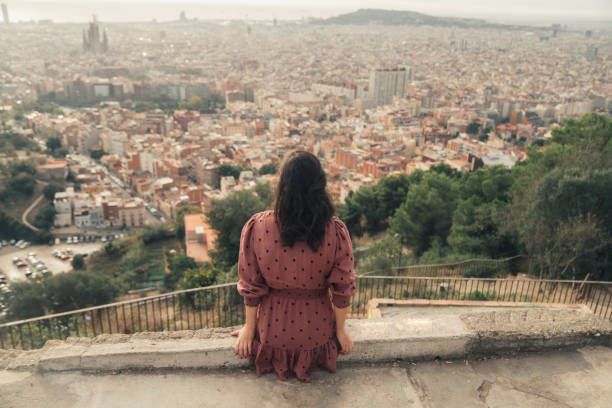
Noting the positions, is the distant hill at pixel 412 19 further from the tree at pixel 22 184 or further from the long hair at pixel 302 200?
the long hair at pixel 302 200

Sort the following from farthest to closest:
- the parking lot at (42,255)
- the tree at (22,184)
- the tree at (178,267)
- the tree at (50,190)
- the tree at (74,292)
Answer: the tree at (50,190) → the tree at (22,184) → the parking lot at (42,255) → the tree at (178,267) → the tree at (74,292)

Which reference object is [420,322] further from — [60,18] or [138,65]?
[60,18]

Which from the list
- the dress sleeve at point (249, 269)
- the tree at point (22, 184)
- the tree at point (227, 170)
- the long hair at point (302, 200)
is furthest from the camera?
the tree at point (227, 170)

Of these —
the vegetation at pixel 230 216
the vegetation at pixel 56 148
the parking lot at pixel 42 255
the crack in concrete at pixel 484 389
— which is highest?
the crack in concrete at pixel 484 389

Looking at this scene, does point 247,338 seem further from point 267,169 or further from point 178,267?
point 267,169

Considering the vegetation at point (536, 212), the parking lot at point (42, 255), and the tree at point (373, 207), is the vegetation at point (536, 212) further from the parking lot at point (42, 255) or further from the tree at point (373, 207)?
the parking lot at point (42, 255)

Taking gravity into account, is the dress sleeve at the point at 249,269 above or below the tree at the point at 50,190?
above

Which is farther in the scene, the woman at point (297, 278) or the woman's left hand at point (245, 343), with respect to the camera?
the woman's left hand at point (245, 343)

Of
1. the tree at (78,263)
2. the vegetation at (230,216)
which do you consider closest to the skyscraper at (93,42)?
the tree at (78,263)
